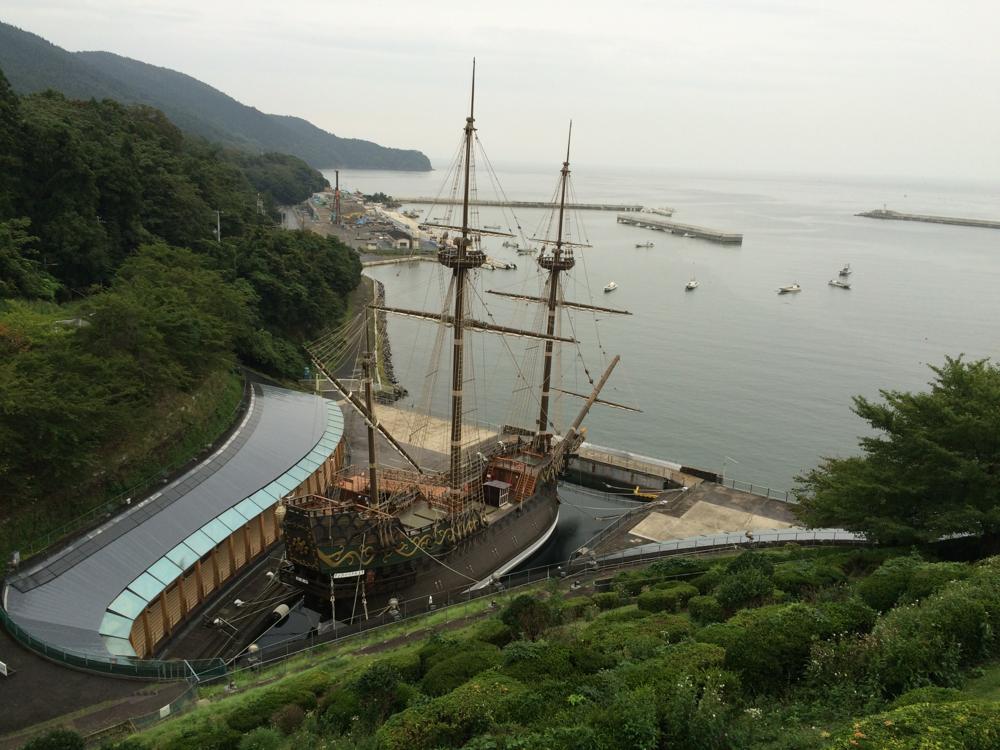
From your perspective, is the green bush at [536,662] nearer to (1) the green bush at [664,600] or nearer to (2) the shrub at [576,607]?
(2) the shrub at [576,607]

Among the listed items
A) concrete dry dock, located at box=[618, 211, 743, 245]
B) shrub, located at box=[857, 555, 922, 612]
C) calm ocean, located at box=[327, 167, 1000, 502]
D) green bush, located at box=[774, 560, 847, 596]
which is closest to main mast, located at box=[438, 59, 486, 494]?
calm ocean, located at box=[327, 167, 1000, 502]

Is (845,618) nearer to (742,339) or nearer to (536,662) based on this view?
(536,662)

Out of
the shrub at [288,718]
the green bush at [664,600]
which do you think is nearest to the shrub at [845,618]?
the green bush at [664,600]

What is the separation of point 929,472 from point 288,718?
1658 centimetres

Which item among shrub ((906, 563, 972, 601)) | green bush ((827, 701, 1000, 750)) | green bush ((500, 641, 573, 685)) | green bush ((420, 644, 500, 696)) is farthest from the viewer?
shrub ((906, 563, 972, 601))

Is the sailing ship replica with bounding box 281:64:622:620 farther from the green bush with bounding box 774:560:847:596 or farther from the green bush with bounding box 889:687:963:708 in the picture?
the green bush with bounding box 889:687:963:708

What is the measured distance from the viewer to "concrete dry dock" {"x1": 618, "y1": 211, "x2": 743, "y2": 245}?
417ft

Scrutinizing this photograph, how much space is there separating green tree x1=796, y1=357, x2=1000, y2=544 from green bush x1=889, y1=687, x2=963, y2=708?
344 inches

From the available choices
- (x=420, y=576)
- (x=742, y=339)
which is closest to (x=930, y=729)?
(x=420, y=576)

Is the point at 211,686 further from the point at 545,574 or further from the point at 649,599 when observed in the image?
the point at 545,574

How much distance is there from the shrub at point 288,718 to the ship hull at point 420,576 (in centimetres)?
883

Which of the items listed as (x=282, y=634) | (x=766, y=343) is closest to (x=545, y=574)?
(x=282, y=634)

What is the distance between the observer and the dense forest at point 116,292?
69.3 ft

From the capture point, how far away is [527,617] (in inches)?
645
